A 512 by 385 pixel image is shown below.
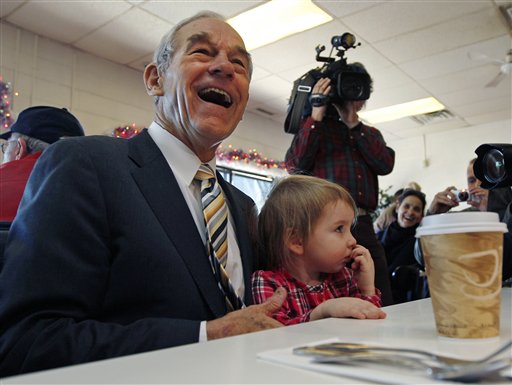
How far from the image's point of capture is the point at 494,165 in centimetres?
100

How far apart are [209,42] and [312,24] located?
285 centimetres

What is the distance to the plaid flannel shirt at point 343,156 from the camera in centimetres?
212

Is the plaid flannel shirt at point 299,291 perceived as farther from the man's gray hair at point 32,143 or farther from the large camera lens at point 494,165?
the man's gray hair at point 32,143

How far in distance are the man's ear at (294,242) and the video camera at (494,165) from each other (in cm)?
44

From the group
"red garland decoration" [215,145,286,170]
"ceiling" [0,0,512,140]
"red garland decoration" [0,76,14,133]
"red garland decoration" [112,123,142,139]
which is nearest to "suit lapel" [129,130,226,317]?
"ceiling" [0,0,512,140]

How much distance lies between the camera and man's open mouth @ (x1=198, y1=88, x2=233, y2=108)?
1178mm

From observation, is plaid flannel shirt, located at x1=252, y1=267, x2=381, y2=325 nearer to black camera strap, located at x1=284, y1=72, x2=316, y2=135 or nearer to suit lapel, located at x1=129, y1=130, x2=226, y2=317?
suit lapel, located at x1=129, y1=130, x2=226, y2=317

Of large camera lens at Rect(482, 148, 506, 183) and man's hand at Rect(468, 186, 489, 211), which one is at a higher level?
man's hand at Rect(468, 186, 489, 211)

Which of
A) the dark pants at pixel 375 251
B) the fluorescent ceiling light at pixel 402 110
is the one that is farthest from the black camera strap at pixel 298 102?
the fluorescent ceiling light at pixel 402 110

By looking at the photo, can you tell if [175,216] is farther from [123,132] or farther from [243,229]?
[123,132]

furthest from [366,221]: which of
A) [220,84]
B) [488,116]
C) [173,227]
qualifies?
[488,116]

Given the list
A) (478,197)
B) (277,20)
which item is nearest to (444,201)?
(478,197)

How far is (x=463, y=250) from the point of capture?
0.49 metres

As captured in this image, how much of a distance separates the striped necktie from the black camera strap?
48.3 inches
